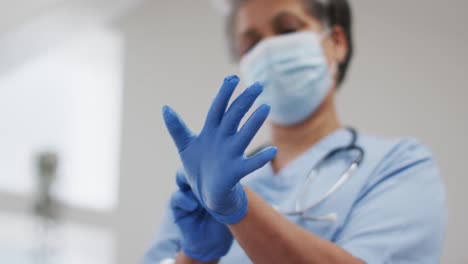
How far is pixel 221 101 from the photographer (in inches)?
29.1

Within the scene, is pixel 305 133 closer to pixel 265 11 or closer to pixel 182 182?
pixel 265 11

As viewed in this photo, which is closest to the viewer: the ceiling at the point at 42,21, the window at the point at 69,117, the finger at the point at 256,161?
the finger at the point at 256,161

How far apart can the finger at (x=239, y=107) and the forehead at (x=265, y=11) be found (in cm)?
59

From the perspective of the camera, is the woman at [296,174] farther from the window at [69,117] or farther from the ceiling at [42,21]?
the window at [69,117]

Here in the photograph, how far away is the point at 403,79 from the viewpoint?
6.63 ft

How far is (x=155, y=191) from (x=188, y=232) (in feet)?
5.58

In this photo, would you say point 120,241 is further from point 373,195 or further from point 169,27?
point 373,195

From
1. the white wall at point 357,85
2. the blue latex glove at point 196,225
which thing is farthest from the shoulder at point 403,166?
the white wall at point 357,85

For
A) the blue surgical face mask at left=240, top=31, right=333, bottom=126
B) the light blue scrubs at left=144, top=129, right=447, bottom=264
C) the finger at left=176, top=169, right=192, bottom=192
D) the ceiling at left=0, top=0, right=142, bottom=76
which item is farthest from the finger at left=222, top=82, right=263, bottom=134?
the ceiling at left=0, top=0, right=142, bottom=76

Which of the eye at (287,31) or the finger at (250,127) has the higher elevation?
the eye at (287,31)

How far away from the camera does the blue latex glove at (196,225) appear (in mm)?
893

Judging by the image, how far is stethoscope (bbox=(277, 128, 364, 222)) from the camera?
39.5 inches

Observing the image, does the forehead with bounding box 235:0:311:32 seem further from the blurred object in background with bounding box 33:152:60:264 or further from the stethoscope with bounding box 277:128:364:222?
the blurred object in background with bounding box 33:152:60:264

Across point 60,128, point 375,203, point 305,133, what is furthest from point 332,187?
point 60,128
